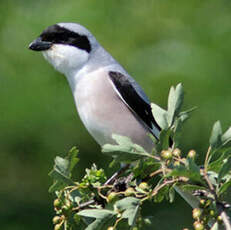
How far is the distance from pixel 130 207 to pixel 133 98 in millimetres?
1687

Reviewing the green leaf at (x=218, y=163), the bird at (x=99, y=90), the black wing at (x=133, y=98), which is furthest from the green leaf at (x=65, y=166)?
the black wing at (x=133, y=98)

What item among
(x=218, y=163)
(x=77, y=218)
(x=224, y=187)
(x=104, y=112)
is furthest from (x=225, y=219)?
(x=104, y=112)

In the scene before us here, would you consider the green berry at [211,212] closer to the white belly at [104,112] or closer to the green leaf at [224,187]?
the green leaf at [224,187]

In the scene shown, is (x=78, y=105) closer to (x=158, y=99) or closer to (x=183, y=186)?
(x=158, y=99)

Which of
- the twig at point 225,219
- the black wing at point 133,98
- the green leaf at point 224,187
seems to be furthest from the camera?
the black wing at point 133,98

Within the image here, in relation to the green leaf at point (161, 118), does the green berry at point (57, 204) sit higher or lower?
lower

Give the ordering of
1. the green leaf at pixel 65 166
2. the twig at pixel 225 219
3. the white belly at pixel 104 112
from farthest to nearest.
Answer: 1. the white belly at pixel 104 112
2. the green leaf at pixel 65 166
3. the twig at pixel 225 219

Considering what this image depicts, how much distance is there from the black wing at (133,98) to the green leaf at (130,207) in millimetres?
1609

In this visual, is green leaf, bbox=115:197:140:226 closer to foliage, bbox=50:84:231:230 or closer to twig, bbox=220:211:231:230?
foliage, bbox=50:84:231:230

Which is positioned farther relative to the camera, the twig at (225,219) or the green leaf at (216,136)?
the green leaf at (216,136)

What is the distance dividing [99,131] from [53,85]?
1.19 meters

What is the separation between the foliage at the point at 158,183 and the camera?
187 cm

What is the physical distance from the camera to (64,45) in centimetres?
378

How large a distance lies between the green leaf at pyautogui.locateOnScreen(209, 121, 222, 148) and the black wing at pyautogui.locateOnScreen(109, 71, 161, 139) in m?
1.66
